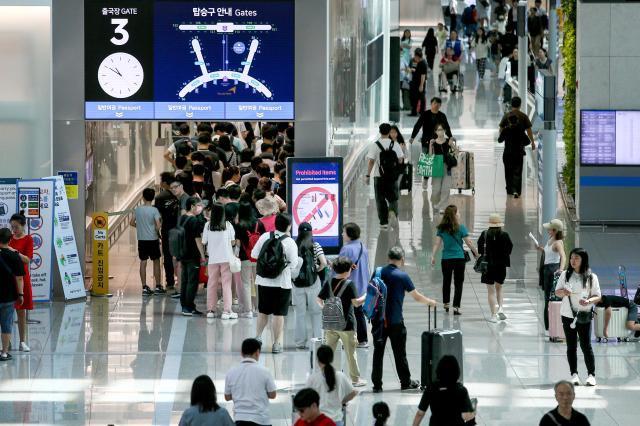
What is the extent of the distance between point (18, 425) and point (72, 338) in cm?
335

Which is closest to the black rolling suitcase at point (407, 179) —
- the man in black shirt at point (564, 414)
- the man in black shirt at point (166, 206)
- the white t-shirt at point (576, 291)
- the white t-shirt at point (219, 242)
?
the man in black shirt at point (166, 206)

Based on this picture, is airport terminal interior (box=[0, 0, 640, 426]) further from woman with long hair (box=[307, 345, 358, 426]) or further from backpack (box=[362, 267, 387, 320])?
backpack (box=[362, 267, 387, 320])

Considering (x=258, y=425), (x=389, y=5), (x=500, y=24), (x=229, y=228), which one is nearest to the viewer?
(x=258, y=425)

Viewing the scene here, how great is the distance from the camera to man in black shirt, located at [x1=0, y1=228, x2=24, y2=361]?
1427 centimetres

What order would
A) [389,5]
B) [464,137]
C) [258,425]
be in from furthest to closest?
[389,5] → [464,137] → [258,425]

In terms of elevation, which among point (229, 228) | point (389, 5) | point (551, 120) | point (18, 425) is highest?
point (389, 5)

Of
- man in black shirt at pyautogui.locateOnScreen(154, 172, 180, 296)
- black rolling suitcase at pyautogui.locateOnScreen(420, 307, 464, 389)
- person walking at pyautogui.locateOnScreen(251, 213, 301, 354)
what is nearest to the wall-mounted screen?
man in black shirt at pyautogui.locateOnScreen(154, 172, 180, 296)

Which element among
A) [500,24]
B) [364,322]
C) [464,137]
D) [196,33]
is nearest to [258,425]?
[364,322]

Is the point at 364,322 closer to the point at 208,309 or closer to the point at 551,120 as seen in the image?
the point at 208,309

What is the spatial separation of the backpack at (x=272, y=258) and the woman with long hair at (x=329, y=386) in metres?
3.89

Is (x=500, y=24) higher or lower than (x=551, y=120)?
higher

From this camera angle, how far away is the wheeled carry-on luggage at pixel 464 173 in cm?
2527

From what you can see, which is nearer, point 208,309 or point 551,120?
point 208,309

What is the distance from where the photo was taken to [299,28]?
685 inches
